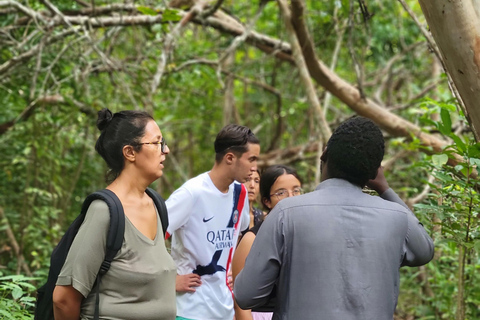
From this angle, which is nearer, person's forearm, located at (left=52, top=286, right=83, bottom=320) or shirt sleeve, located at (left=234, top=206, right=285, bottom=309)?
shirt sleeve, located at (left=234, top=206, right=285, bottom=309)

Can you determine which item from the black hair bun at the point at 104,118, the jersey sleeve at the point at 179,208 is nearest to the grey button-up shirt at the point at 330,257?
the black hair bun at the point at 104,118

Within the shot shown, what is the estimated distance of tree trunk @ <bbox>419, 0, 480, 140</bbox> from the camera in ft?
7.80

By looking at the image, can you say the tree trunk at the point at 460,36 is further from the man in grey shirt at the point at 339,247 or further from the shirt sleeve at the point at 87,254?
the shirt sleeve at the point at 87,254

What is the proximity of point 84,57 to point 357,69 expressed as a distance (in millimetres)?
2704

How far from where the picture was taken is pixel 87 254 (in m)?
2.35

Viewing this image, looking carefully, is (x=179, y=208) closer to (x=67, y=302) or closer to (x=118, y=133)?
(x=118, y=133)

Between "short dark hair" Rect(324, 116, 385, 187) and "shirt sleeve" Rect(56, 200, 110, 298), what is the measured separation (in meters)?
0.91

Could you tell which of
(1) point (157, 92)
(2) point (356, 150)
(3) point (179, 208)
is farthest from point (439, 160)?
(1) point (157, 92)

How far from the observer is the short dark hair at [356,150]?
2.24 meters

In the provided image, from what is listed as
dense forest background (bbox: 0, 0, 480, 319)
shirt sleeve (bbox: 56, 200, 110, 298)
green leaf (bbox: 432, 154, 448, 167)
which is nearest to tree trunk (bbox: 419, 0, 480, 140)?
green leaf (bbox: 432, 154, 448, 167)

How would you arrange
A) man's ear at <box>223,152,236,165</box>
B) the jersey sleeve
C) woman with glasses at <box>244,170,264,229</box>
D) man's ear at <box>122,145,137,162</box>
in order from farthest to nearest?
woman with glasses at <box>244,170,264,229</box>
man's ear at <box>223,152,236,165</box>
the jersey sleeve
man's ear at <box>122,145,137,162</box>

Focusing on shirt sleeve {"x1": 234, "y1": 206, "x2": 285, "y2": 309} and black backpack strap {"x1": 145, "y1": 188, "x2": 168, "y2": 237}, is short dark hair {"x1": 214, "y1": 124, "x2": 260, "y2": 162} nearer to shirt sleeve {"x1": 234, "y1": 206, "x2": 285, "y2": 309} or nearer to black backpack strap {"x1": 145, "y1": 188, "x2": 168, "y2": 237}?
black backpack strap {"x1": 145, "y1": 188, "x2": 168, "y2": 237}

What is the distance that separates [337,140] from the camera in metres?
2.26

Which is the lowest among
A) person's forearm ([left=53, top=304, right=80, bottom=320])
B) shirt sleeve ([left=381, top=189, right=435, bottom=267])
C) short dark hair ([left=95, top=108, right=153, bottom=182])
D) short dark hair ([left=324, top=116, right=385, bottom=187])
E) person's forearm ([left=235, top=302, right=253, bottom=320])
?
person's forearm ([left=235, top=302, right=253, bottom=320])
